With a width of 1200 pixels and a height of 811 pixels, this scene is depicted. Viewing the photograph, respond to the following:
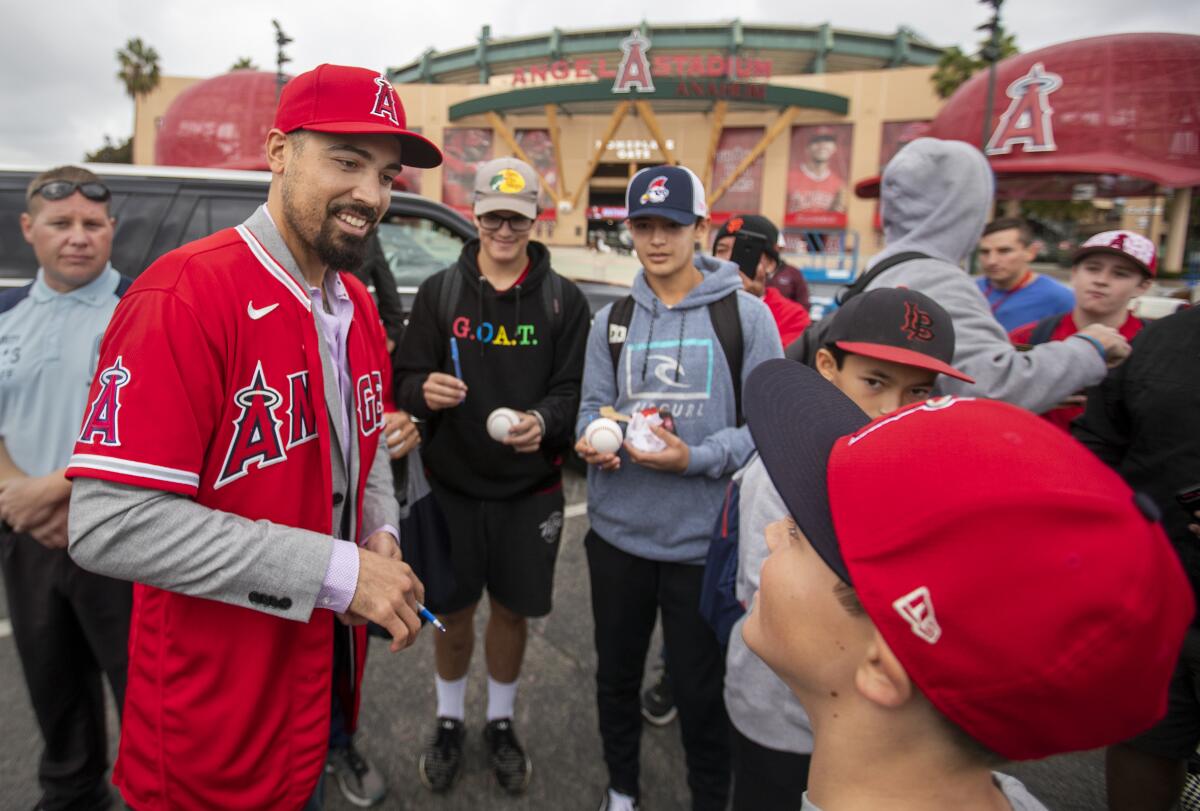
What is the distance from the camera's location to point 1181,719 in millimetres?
1951

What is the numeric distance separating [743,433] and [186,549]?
5.67 ft

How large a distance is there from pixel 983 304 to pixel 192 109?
28.1 metres

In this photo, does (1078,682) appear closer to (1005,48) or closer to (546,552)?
(546,552)

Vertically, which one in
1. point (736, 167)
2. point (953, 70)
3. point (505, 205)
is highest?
point (953, 70)

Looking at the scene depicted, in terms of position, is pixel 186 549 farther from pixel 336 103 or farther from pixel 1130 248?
pixel 1130 248

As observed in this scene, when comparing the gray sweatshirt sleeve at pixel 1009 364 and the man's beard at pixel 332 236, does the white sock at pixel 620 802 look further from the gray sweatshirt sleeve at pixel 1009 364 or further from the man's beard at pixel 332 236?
the man's beard at pixel 332 236

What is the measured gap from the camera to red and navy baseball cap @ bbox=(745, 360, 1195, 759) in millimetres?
643

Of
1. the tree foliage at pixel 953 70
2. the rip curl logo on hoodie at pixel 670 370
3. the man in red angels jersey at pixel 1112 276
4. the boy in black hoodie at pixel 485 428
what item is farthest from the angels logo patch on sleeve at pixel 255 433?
the tree foliage at pixel 953 70

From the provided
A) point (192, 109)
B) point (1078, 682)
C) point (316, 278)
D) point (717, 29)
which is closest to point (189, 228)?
point (316, 278)

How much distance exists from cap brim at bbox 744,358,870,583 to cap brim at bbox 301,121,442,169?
1.06 m

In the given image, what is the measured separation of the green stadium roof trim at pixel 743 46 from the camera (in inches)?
1531

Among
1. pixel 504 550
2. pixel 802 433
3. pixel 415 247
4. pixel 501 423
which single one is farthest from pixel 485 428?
pixel 415 247

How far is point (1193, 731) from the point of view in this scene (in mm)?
1959

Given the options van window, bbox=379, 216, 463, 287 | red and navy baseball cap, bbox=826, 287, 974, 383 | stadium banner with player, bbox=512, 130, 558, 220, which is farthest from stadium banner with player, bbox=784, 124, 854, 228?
red and navy baseball cap, bbox=826, 287, 974, 383
